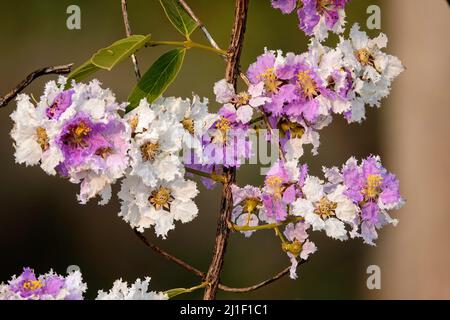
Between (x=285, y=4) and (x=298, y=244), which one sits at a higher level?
(x=285, y=4)

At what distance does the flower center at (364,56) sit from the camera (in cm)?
110

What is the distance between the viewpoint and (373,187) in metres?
1.02

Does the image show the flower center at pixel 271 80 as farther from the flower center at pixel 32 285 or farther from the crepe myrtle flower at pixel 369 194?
the flower center at pixel 32 285

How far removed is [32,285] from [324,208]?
0.33m

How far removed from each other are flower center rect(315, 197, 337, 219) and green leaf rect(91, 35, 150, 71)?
27 centimetres

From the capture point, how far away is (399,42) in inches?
126

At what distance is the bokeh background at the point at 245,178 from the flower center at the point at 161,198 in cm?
194

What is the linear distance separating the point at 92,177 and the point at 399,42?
2.42 m

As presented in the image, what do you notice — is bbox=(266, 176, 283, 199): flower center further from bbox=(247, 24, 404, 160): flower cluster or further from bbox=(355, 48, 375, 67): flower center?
bbox=(355, 48, 375, 67): flower center

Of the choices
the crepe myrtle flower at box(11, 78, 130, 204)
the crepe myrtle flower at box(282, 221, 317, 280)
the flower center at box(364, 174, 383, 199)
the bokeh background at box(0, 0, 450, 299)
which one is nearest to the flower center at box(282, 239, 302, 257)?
the crepe myrtle flower at box(282, 221, 317, 280)

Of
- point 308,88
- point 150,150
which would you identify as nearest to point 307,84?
point 308,88

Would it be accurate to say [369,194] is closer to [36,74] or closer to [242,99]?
[242,99]
